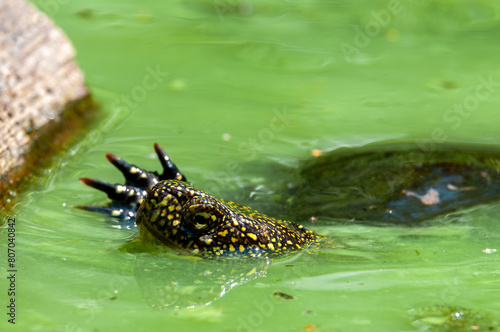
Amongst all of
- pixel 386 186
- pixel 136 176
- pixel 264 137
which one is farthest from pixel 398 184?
pixel 136 176

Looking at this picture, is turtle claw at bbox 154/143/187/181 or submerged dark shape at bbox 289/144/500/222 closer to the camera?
turtle claw at bbox 154/143/187/181

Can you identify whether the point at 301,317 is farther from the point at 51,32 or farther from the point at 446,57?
the point at 446,57

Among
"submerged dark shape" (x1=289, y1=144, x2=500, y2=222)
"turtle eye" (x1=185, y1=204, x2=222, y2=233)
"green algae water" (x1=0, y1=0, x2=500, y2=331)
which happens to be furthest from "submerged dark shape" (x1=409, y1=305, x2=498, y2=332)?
"submerged dark shape" (x1=289, y1=144, x2=500, y2=222)

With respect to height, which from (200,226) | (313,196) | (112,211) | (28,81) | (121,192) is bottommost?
(313,196)

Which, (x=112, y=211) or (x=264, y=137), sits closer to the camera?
(x=112, y=211)

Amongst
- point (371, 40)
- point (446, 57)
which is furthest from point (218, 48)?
point (446, 57)

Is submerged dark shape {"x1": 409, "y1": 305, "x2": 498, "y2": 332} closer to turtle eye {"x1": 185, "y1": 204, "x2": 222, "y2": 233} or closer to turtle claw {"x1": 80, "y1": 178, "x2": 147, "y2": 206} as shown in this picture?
turtle eye {"x1": 185, "y1": 204, "x2": 222, "y2": 233}

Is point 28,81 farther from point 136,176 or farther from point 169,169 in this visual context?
point 169,169
